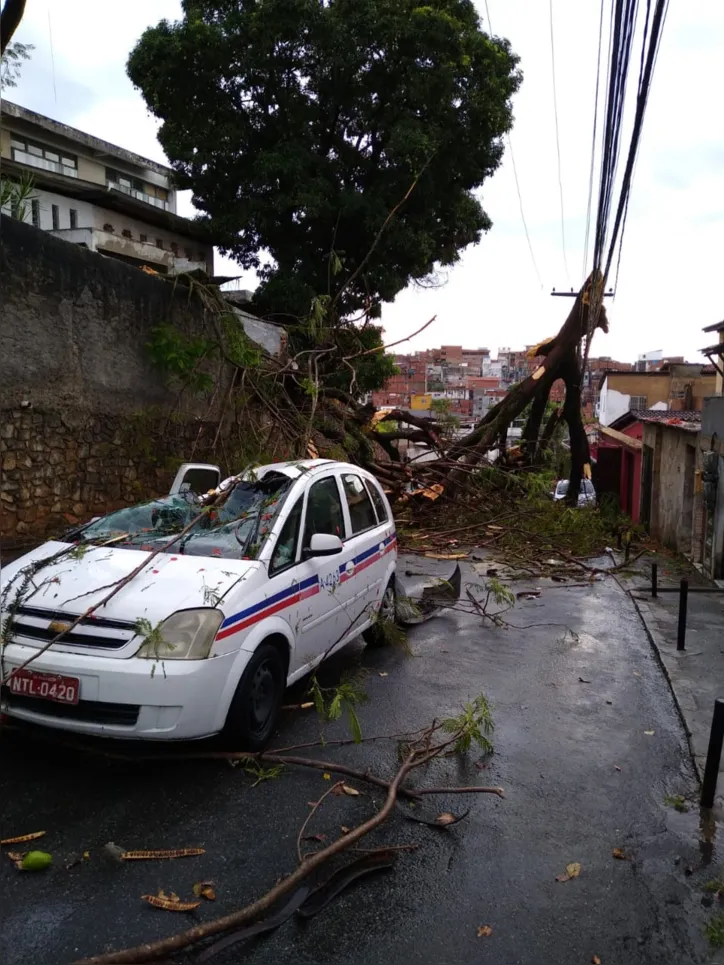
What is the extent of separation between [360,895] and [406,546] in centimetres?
959

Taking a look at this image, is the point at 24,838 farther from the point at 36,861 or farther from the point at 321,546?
the point at 321,546

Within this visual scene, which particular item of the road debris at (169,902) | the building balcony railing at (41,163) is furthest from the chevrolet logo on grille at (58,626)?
the building balcony railing at (41,163)

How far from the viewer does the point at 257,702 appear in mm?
4633

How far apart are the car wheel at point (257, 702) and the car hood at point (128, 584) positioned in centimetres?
51

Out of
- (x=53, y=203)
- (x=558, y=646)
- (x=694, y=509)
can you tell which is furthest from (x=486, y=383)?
(x=558, y=646)

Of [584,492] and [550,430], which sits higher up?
[550,430]

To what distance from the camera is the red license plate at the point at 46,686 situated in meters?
3.98

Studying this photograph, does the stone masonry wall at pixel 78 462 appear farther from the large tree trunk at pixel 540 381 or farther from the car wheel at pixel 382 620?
the large tree trunk at pixel 540 381

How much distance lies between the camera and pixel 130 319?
33.0ft

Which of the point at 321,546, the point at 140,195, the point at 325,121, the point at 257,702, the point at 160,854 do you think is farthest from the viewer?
the point at 140,195

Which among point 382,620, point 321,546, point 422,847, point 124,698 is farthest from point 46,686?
point 382,620

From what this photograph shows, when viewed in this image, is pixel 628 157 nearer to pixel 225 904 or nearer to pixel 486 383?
pixel 225 904

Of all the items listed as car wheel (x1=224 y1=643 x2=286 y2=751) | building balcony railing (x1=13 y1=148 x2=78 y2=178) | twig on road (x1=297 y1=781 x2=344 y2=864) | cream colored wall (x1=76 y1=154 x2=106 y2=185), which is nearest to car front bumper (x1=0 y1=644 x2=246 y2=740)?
car wheel (x1=224 y1=643 x2=286 y2=751)

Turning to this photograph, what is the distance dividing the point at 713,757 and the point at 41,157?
33794 millimetres
